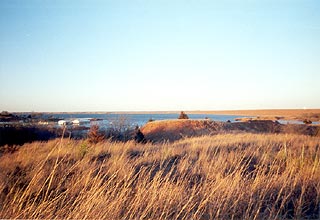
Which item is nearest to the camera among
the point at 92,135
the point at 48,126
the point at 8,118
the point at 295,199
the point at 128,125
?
the point at 295,199

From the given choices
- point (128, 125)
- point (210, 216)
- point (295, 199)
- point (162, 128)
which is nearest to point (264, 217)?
point (210, 216)

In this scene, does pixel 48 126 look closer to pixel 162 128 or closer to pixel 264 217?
pixel 162 128

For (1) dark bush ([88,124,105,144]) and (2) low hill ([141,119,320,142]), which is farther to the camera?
(2) low hill ([141,119,320,142])

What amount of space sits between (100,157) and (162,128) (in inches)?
817

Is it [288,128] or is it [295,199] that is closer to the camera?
[295,199]

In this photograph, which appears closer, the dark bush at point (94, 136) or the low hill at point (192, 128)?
the dark bush at point (94, 136)

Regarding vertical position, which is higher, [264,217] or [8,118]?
[8,118]

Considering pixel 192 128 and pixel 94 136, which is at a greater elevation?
pixel 94 136

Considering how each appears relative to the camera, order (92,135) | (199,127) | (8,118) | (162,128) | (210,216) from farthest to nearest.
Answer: (162,128)
(199,127)
(8,118)
(92,135)
(210,216)

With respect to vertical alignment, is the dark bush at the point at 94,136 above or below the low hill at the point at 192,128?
above

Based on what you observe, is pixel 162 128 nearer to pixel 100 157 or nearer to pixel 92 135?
pixel 92 135

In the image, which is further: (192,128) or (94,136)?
(192,128)

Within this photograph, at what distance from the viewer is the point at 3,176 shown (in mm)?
4566

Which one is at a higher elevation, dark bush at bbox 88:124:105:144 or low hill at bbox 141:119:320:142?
dark bush at bbox 88:124:105:144
